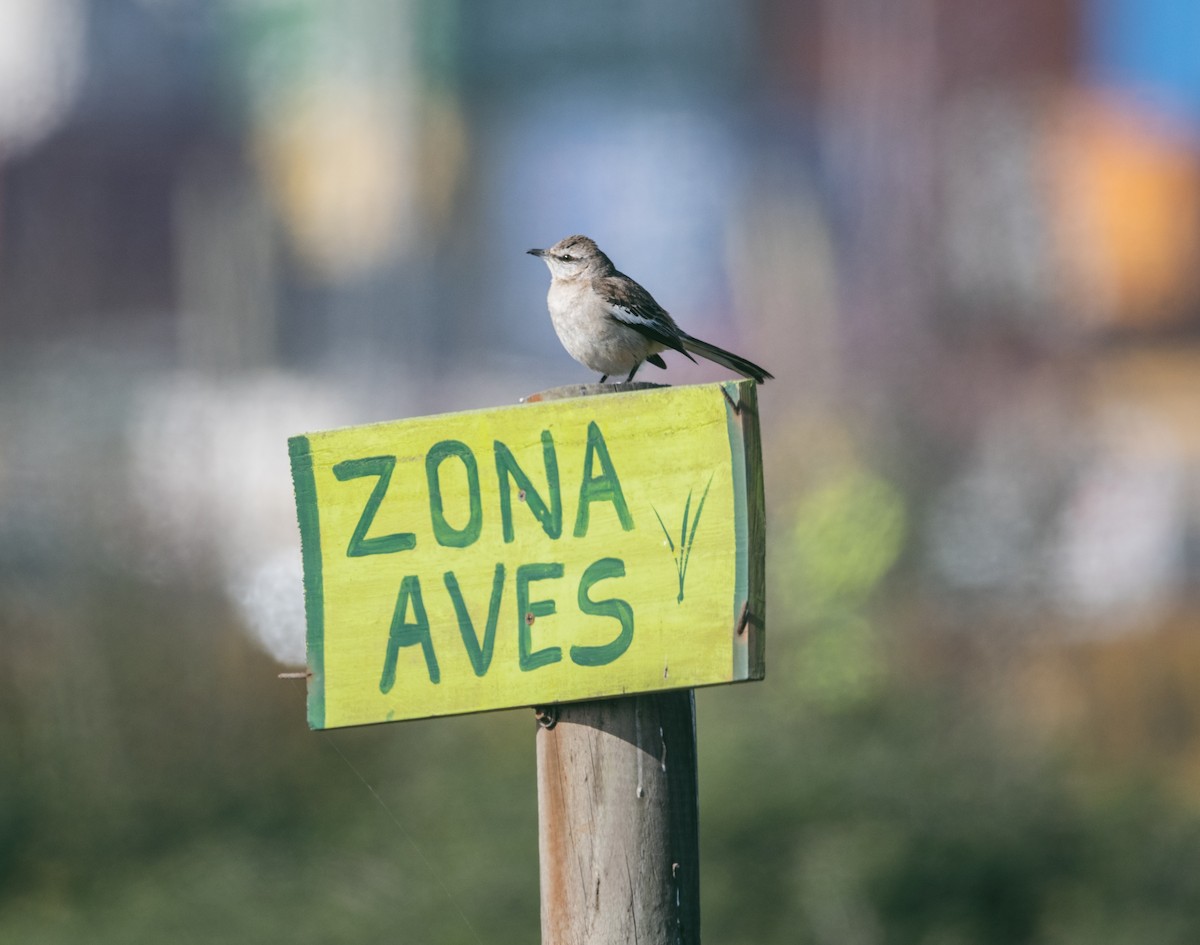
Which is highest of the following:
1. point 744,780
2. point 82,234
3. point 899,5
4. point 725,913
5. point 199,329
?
point 899,5

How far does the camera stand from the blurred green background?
17.1ft

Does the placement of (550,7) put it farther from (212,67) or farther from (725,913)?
(725,913)

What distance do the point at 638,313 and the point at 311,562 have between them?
1796mm

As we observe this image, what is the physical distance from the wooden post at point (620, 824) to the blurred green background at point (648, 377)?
2.72 metres

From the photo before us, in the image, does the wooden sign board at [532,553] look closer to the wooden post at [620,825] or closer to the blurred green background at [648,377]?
the wooden post at [620,825]

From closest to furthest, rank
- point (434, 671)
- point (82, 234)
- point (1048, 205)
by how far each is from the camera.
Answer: point (434, 671) < point (1048, 205) < point (82, 234)

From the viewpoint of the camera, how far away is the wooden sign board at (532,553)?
204cm

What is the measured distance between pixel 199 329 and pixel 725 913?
16.5 ft

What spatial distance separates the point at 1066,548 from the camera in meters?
6.88

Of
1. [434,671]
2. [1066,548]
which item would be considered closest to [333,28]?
[1066,548]

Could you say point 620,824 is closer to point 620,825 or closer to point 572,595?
point 620,825

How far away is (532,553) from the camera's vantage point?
212cm

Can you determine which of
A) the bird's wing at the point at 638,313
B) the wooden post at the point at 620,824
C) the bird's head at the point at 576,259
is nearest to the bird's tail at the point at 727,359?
the bird's wing at the point at 638,313

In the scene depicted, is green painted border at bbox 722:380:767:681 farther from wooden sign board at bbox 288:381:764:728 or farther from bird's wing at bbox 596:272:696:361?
bird's wing at bbox 596:272:696:361
